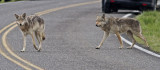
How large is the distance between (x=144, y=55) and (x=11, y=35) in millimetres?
5980

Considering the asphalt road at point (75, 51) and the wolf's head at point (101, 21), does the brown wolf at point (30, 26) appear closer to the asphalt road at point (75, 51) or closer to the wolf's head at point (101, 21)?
the asphalt road at point (75, 51)

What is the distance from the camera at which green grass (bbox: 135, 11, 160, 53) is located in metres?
16.2

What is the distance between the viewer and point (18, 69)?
1134cm

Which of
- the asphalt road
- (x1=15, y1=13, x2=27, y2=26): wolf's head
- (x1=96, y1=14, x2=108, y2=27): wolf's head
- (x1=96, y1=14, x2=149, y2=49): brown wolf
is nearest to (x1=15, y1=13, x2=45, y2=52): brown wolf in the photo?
(x1=15, y1=13, x2=27, y2=26): wolf's head

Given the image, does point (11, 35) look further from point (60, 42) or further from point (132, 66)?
point (132, 66)

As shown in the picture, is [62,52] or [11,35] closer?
[62,52]

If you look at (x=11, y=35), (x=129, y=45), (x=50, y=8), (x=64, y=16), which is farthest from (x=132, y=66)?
(x=50, y=8)

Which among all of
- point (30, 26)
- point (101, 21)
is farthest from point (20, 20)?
point (101, 21)

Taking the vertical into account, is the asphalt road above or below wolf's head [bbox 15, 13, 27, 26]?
below

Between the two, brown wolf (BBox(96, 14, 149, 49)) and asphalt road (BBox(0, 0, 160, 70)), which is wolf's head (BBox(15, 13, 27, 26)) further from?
brown wolf (BBox(96, 14, 149, 49))

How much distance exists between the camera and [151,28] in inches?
783

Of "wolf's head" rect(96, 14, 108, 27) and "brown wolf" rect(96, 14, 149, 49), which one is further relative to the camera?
"brown wolf" rect(96, 14, 149, 49)

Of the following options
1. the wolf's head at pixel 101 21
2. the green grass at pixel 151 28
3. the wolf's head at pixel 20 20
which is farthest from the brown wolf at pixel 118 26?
the wolf's head at pixel 20 20

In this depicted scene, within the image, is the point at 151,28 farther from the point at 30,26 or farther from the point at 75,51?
the point at 30,26
